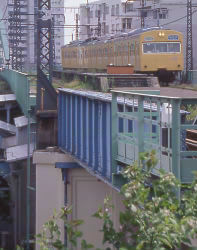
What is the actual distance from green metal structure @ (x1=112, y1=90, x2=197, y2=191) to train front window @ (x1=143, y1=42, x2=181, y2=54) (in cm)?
2081

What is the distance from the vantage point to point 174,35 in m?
29.7

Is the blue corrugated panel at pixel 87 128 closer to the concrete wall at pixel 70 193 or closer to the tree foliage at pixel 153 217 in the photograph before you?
the concrete wall at pixel 70 193

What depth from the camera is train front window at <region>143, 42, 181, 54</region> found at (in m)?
28.4

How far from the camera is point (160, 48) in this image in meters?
29.4

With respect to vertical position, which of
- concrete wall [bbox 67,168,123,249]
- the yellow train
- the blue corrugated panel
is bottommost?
concrete wall [bbox 67,168,123,249]

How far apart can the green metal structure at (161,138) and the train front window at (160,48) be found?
20.8 meters

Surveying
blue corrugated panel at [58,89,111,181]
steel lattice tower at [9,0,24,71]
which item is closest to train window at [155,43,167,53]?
steel lattice tower at [9,0,24,71]

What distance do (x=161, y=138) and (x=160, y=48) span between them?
77.8ft

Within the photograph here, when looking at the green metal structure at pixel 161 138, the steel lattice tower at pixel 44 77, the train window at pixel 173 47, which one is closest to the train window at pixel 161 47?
the train window at pixel 173 47

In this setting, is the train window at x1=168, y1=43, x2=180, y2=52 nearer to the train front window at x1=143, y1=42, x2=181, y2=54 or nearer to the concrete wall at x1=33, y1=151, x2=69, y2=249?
the train front window at x1=143, y1=42, x2=181, y2=54

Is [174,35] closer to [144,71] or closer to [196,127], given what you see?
[144,71]

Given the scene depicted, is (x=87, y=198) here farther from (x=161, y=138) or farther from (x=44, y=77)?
(x=161, y=138)

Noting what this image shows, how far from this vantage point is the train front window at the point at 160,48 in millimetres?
28406

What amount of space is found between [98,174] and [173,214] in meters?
5.29
